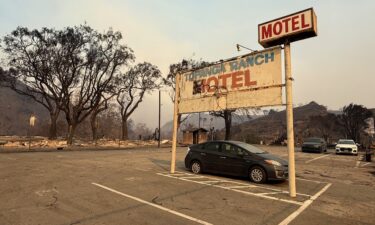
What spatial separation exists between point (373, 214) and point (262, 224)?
310 cm

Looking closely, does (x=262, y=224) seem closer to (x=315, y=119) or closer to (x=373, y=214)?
(x=373, y=214)

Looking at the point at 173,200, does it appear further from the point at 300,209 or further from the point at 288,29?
the point at 288,29

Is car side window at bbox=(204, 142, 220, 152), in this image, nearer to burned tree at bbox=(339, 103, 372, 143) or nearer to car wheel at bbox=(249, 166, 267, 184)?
car wheel at bbox=(249, 166, 267, 184)

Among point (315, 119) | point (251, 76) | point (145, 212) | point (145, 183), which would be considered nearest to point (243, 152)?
point (251, 76)

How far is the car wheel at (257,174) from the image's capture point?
1112 cm

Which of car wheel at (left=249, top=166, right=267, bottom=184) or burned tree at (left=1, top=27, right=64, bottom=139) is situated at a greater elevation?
burned tree at (left=1, top=27, right=64, bottom=139)

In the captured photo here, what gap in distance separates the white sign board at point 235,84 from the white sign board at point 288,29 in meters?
0.46

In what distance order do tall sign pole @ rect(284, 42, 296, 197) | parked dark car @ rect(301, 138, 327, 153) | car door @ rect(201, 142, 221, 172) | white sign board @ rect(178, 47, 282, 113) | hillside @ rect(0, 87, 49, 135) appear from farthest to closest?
hillside @ rect(0, 87, 49, 135) < parked dark car @ rect(301, 138, 327, 153) < car door @ rect(201, 142, 221, 172) < white sign board @ rect(178, 47, 282, 113) < tall sign pole @ rect(284, 42, 296, 197)

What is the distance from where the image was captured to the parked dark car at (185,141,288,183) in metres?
11.1

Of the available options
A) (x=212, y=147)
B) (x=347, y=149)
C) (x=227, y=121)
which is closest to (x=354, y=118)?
(x=227, y=121)

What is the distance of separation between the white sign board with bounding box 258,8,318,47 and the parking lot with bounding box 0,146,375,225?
497 cm

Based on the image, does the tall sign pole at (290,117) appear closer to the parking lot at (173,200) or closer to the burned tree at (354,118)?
the parking lot at (173,200)

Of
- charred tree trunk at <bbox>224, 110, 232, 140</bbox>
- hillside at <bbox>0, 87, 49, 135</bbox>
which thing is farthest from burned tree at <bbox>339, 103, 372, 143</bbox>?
hillside at <bbox>0, 87, 49, 135</bbox>

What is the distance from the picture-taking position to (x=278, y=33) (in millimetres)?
10008
